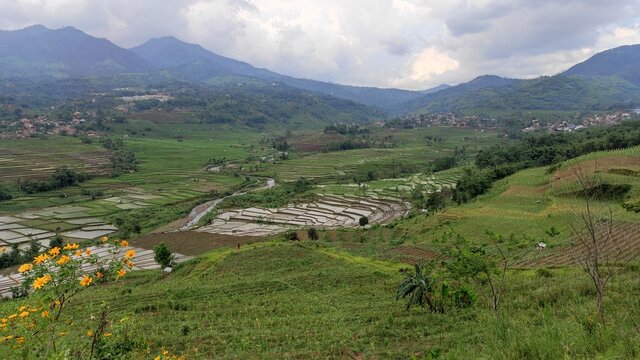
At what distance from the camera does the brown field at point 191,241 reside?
4944 cm

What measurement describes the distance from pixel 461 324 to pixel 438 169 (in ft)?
302

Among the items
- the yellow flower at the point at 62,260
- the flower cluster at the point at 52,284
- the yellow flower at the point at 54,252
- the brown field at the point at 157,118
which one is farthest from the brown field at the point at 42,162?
the yellow flower at the point at 62,260

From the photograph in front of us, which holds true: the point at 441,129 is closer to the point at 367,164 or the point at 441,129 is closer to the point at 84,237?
the point at 367,164

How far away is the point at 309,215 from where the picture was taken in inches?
2731

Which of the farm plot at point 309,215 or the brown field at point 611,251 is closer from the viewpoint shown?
the brown field at point 611,251

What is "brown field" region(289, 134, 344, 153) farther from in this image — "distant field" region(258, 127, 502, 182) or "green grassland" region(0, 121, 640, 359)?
"green grassland" region(0, 121, 640, 359)

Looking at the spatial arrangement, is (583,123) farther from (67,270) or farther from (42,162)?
(67,270)

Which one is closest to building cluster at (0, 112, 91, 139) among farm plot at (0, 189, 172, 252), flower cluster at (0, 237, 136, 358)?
farm plot at (0, 189, 172, 252)

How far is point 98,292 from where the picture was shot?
27.4m

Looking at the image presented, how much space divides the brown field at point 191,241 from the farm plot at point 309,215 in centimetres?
405

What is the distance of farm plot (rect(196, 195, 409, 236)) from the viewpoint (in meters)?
61.7

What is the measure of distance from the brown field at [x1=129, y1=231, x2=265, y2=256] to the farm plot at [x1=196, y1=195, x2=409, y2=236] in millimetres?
4053

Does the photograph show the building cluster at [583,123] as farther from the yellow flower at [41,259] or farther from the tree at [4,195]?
the yellow flower at [41,259]

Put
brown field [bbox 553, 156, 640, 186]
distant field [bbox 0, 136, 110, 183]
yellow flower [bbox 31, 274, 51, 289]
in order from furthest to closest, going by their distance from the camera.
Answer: distant field [bbox 0, 136, 110, 183] → brown field [bbox 553, 156, 640, 186] → yellow flower [bbox 31, 274, 51, 289]
